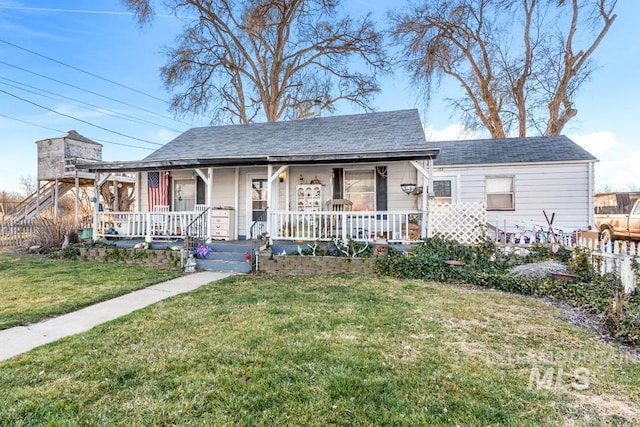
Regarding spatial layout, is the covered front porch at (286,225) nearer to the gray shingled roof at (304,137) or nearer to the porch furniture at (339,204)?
the porch furniture at (339,204)

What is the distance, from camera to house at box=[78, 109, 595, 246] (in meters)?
8.88

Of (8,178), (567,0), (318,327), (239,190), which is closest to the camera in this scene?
(318,327)

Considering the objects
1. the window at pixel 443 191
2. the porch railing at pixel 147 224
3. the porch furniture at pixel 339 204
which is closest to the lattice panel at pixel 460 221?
the porch furniture at pixel 339 204

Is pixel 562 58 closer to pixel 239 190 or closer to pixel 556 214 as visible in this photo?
Answer: pixel 556 214

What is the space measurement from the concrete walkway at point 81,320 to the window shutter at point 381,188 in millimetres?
5710

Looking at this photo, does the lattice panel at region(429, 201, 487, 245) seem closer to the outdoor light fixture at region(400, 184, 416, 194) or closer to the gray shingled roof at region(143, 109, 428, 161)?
the outdoor light fixture at region(400, 184, 416, 194)

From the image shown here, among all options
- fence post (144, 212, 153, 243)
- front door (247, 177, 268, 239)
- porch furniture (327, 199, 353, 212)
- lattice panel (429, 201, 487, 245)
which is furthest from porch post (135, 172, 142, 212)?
lattice panel (429, 201, 487, 245)

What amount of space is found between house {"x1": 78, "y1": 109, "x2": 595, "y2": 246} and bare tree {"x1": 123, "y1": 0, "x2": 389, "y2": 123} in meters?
9.20

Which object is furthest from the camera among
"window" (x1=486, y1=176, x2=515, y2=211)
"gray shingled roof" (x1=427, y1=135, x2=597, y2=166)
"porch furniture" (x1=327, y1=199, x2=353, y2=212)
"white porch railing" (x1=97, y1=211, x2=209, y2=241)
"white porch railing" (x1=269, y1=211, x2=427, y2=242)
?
"window" (x1=486, y1=176, x2=515, y2=211)

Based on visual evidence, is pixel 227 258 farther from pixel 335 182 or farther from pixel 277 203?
pixel 335 182

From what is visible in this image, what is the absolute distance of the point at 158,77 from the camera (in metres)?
20.2

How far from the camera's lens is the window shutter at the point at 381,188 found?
9.92 m

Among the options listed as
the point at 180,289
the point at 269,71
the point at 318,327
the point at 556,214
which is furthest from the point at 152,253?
the point at 269,71

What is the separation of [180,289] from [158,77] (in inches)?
743
